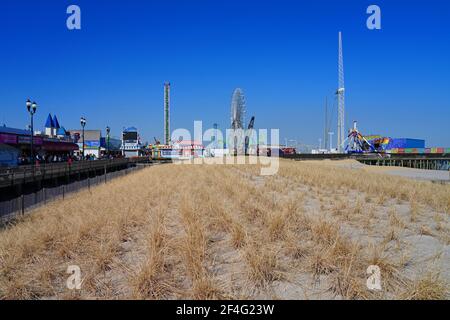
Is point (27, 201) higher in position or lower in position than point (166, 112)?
lower

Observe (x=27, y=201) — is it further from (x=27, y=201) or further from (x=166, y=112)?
(x=166, y=112)

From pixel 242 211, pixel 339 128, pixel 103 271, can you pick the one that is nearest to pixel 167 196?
pixel 242 211

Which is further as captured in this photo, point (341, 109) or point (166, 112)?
point (166, 112)

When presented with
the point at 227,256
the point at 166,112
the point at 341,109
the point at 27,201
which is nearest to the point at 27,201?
the point at 27,201

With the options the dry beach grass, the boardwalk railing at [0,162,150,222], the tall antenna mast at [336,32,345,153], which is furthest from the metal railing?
the tall antenna mast at [336,32,345,153]

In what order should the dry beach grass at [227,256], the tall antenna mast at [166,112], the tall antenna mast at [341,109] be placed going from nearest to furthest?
the dry beach grass at [227,256] → the tall antenna mast at [341,109] → the tall antenna mast at [166,112]

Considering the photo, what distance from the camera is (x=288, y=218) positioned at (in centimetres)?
695

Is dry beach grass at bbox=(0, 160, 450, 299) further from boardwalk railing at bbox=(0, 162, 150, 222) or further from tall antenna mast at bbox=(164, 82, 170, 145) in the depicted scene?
tall antenna mast at bbox=(164, 82, 170, 145)

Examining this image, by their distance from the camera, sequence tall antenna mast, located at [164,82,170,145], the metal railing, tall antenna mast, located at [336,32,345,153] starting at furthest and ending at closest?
1. tall antenna mast, located at [164,82,170,145]
2. tall antenna mast, located at [336,32,345,153]
3. the metal railing

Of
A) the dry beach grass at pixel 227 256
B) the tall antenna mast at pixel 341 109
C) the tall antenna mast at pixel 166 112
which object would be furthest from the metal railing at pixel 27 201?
the tall antenna mast at pixel 166 112

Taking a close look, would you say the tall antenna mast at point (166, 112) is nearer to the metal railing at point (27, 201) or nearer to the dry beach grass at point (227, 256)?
the metal railing at point (27, 201)

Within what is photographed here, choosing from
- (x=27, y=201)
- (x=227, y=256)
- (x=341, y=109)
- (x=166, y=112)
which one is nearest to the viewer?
(x=227, y=256)

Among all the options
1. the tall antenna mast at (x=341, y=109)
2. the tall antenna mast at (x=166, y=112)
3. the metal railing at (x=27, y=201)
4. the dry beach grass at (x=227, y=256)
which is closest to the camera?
the dry beach grass at (x=227, y=256)
